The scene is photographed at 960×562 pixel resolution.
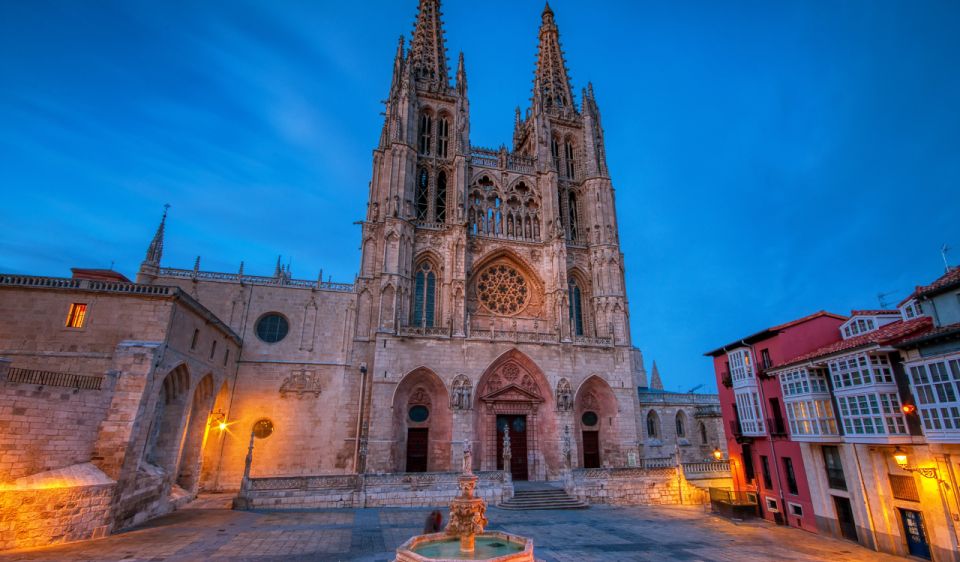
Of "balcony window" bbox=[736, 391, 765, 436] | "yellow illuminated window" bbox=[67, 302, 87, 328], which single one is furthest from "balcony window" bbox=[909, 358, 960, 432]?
"yellow illuminated window" bbox=[67, 302, 87, 328]

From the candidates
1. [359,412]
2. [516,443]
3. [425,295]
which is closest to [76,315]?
[359,412]

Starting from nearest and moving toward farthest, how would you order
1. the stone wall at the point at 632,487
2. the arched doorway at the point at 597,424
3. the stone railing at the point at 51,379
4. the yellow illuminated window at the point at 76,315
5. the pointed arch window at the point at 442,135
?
the stone railing at the point at 51,379
the yellow illuminated window at the point at 76,315
the stone wall at the point at 632,487
the arched doorway at the point at 597,424
the pointed arch window at the point at 442,135

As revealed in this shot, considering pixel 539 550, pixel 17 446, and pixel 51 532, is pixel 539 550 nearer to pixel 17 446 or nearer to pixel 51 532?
pixel 51 532

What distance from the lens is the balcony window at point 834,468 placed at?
45.6ft

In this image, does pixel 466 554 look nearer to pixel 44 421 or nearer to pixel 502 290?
pixel 44 421

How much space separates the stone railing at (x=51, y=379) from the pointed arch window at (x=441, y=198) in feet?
59.4

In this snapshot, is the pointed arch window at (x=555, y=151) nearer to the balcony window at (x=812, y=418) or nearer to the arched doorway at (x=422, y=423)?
the arched doorway at (x=422, y=423)

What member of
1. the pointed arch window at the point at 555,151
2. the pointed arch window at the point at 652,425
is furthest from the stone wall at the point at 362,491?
the pointed arch window at the point at 555,151

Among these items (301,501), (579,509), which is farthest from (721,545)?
(301,501)

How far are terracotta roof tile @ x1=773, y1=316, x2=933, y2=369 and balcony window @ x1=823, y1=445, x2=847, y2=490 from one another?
2866 millimetres

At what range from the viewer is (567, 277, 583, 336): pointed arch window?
2677cm

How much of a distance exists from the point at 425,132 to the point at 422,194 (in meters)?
4.62

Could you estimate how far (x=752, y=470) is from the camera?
717 inches

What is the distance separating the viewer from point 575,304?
2733 centimetres
